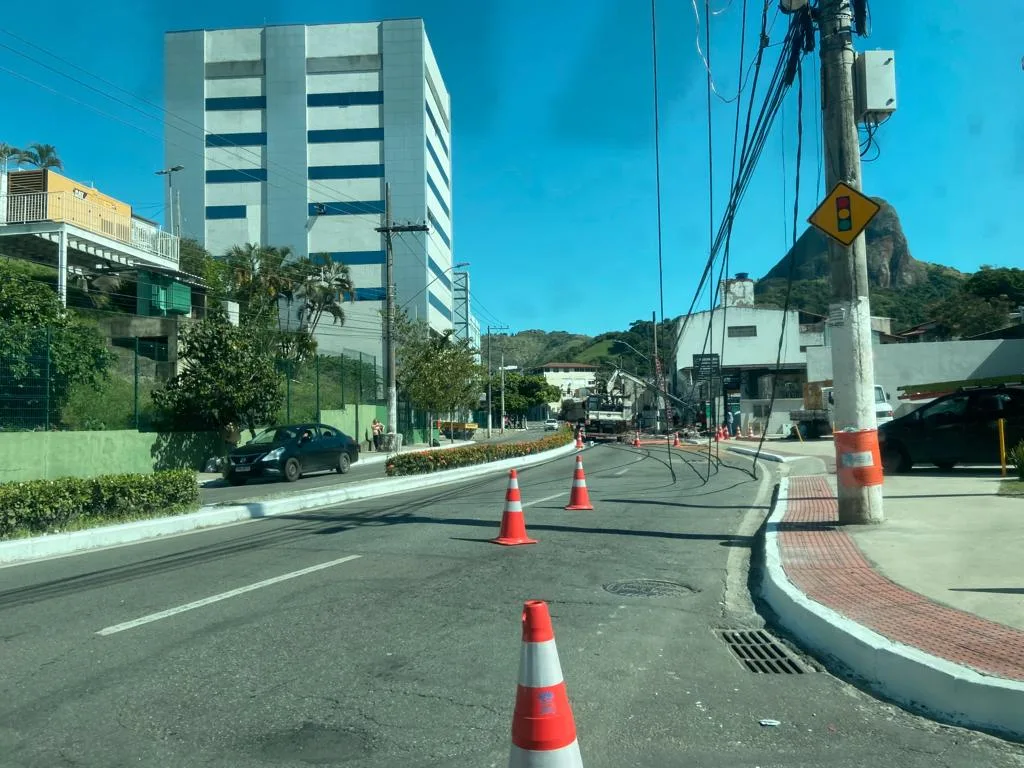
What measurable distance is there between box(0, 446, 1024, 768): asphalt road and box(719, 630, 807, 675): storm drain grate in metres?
0.12

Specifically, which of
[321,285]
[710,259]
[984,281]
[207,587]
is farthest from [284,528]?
[984,281]

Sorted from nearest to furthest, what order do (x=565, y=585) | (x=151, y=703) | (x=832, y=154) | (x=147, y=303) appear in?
(x=151, y=703), (x=565, y=585), (x=832, y=154), (x=147, y=303)

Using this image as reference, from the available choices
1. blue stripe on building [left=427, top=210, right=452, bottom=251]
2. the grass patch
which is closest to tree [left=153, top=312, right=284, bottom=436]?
the grass patch

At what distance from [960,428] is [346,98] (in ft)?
197

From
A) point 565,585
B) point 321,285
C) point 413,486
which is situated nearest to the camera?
point 565,585

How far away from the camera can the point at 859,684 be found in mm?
4750

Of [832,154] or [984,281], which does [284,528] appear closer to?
[832,154]

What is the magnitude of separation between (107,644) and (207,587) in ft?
5.80

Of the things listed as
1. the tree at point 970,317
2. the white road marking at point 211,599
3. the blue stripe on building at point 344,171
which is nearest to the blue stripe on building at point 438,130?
the blue stripe on building at point 344,171

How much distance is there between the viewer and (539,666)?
325cm

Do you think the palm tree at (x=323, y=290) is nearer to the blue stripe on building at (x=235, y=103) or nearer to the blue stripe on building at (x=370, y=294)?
the blue stripe on building at (x=370, y=294)

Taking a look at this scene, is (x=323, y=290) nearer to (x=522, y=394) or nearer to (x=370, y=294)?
(x=370, y=294)

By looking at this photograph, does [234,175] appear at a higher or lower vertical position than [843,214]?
higher

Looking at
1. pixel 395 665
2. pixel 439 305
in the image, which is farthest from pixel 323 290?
pixel 395 665
